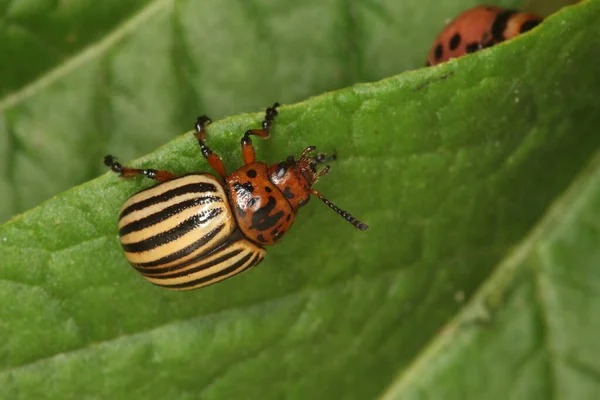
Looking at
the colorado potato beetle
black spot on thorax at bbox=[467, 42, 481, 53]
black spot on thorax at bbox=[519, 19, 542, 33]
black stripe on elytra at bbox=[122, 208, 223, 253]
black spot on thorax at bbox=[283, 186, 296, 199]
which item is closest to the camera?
black stripe on elytra at bbox=[122, 208, 223, 253]

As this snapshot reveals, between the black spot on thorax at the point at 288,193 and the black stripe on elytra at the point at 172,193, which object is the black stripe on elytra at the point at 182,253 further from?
the black spot on thorax at the point at 288,193

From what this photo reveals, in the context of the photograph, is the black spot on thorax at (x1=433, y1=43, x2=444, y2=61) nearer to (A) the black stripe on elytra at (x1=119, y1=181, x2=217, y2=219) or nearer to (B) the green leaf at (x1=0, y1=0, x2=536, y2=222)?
(B) the green leaf at (x1=0, y1=0, x2=536, y2=222)

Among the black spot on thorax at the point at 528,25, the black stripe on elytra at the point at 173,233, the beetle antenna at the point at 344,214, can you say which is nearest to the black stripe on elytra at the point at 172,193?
the black stripe on elytra at the point at 173,233

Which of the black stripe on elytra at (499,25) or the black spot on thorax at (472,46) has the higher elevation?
the black spot on thorax at (472,46)

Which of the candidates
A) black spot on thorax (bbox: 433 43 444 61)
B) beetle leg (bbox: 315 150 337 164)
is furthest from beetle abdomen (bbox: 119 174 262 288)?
black spot on thorax (bbox: 433 43 444 61)

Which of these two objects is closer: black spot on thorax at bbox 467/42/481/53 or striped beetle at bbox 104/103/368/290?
striped beetle at bbox 104/103/368/290

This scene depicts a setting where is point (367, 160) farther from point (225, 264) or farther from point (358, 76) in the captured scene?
point (358, 76)

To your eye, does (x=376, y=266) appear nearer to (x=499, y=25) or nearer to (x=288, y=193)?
(x=288, y=193)
